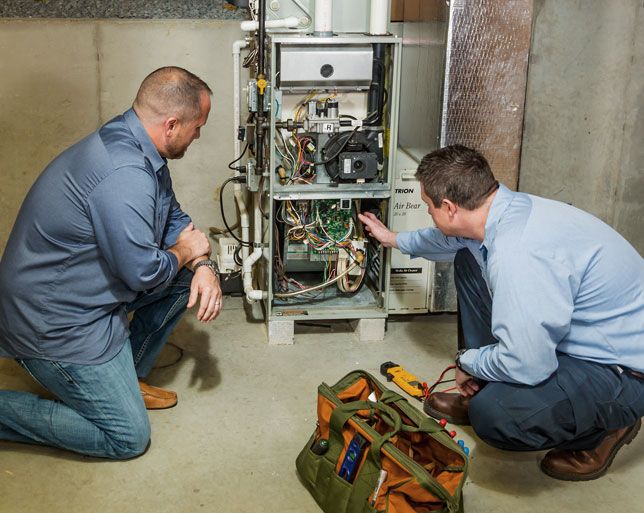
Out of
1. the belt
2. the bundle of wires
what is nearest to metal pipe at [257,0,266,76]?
the bundle of wires

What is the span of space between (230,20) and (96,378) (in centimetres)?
183

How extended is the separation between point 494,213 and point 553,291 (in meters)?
0.29

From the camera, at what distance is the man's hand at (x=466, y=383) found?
8.39 ft

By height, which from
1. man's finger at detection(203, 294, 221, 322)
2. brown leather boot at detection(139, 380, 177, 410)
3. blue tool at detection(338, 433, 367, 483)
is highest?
man's finger at detection(203, 294, 221, 322)

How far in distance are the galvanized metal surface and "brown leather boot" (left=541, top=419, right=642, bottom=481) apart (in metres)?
1.28

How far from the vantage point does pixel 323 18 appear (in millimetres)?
3070

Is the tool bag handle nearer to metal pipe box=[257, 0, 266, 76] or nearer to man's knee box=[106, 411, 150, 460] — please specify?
man's knee box=[106, 411, 150, 460]

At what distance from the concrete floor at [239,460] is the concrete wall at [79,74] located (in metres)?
1.04

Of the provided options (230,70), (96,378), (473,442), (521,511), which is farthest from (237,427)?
(230,70)

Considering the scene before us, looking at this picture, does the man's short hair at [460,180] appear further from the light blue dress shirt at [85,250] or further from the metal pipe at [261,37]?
the metal pipe at [261,37]

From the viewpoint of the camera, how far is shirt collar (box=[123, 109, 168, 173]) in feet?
8.19

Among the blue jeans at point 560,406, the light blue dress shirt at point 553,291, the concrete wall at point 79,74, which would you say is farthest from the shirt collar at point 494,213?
the concrete wall at point 79,74

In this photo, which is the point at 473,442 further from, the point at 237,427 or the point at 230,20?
the point at 230,20

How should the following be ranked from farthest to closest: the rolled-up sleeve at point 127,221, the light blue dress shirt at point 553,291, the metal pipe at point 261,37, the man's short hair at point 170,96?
the metal pipe at point 261,37, the man's short hair at point 170,96, the rolled-up sleeve at point 127,221, the light blue dress shirt at point 553,291
